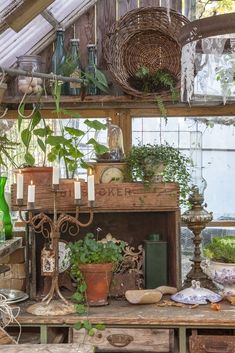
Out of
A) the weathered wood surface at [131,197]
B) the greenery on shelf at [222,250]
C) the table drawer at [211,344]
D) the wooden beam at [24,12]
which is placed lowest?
the table drawer at [211,344]

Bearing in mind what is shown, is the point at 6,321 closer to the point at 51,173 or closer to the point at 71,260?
the point at 71,260

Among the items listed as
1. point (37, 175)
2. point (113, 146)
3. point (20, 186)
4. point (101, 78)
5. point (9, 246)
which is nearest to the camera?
point (20, 186)

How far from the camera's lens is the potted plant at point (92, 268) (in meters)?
2.50

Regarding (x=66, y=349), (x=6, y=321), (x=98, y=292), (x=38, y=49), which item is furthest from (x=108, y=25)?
(x=66, y=349)

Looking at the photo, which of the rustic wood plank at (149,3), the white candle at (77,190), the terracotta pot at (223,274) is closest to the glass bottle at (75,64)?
the rustic wood plank at (149,3)

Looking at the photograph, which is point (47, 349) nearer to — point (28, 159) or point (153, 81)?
point (28, 159)

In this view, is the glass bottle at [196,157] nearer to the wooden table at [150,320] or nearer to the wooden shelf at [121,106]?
the wooden shelf at [121,106]

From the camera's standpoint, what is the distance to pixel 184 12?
131 inches

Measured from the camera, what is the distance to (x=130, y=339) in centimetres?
240

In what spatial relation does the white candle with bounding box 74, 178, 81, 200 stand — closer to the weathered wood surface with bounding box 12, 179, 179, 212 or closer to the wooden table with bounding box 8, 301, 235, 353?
the weathered wood surface with bounding box 12, 179, 179, 212

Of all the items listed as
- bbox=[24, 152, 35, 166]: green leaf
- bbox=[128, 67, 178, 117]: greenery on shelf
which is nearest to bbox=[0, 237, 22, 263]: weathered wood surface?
bbox=[24, 152, 35, 166]: green leaf

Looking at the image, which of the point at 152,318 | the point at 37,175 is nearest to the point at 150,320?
the point at 152,318

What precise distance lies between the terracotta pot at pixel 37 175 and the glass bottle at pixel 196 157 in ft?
3.03

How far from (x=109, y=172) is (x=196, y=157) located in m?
0.72
